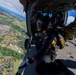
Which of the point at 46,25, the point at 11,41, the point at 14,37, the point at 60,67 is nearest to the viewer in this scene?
the point at 60,67

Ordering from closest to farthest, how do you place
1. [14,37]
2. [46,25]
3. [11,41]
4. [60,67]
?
[60,67] → [46,25] → [11,41] → [14,37]

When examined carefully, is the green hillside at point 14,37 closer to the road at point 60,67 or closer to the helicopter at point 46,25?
the helicopter at point 46,25

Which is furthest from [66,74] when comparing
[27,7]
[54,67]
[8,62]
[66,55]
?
[8,62]

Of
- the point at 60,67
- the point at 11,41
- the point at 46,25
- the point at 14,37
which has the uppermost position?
the point at 46,25

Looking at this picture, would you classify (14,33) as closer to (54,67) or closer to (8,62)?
(8,62)

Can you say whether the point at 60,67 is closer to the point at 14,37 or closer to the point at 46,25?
the point at 46,25

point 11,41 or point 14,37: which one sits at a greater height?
point 14,37

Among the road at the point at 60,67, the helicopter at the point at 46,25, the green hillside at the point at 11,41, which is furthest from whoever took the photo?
the green hillside at the point at 11,41

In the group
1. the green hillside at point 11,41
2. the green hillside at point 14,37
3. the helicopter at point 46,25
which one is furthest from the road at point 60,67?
the green hillside at point 14,37

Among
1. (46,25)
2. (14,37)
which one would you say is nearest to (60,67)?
(46,25)
